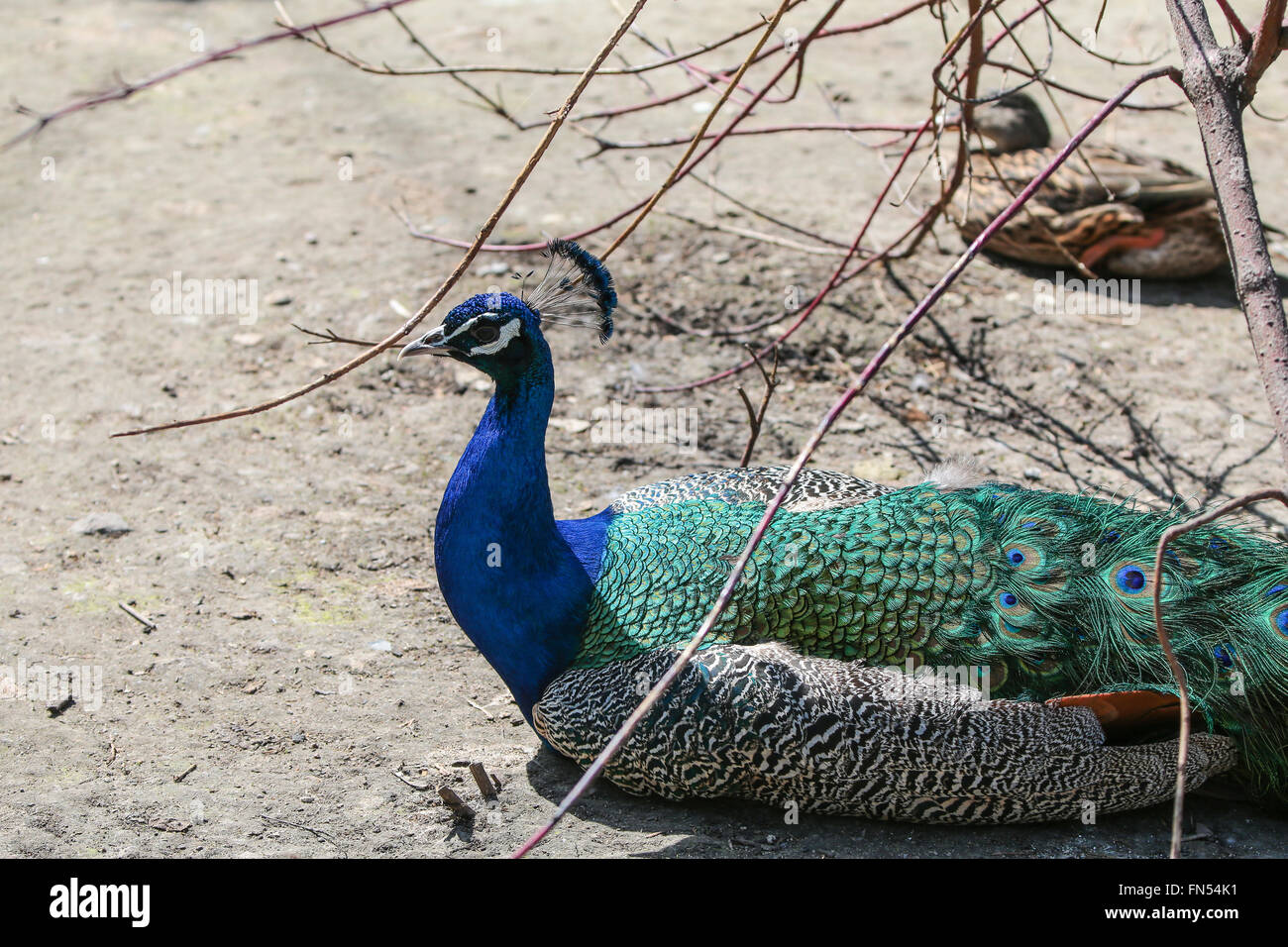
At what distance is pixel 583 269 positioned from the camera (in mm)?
3691

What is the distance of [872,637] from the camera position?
3637 millimetres

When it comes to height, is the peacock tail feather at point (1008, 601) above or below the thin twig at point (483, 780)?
above

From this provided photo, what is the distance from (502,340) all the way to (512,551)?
24.7 inches

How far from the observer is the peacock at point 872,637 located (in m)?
3.53

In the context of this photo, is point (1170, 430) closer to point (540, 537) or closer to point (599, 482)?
point (599, 482)

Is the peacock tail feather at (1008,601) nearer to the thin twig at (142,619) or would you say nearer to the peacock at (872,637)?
the peacock at (872,637)

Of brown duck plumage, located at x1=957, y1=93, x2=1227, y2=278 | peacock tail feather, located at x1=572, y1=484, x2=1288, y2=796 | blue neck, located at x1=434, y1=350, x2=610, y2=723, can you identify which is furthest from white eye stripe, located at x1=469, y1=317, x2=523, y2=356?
brown duck plumage, located at x1=957, y1=93, x2=1227, y2=278

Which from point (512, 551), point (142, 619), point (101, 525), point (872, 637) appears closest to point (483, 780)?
point (512, 551)

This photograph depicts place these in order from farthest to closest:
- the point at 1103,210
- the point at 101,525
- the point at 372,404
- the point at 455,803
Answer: the point at 1103,210, the point at 372,404, the point at 101,525, the point at 455,803

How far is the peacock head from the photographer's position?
3.69m

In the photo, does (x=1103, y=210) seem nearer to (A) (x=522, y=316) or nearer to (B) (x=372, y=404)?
(B) (x=372, y=404)

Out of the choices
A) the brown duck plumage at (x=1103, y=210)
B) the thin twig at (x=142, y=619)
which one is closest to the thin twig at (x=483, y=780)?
the thin twig at (x=142, y=619)

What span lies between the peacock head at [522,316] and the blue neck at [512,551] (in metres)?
0.07

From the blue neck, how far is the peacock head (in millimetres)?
71
